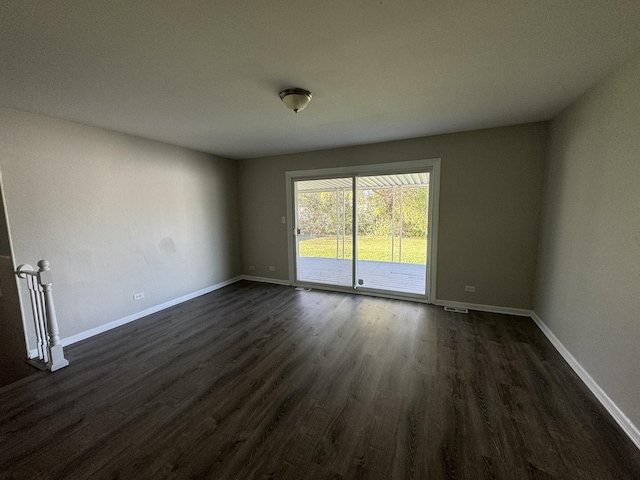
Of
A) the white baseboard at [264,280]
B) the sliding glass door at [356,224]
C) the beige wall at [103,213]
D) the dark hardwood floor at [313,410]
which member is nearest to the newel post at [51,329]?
the dark hardwood floor at [313,410]

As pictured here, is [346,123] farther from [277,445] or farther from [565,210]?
[277,445]

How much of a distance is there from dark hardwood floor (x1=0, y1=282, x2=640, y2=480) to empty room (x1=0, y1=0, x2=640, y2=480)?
0.02 m

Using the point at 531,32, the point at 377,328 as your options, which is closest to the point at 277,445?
the point at 377,328

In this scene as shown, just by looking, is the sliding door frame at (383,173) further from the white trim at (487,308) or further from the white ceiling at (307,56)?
the white ceiling at (307,56)

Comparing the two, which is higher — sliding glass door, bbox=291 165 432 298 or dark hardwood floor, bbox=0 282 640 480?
sliding glass door, bbox=291 165 432 298

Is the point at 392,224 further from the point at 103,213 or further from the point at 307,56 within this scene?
the point at 103,213

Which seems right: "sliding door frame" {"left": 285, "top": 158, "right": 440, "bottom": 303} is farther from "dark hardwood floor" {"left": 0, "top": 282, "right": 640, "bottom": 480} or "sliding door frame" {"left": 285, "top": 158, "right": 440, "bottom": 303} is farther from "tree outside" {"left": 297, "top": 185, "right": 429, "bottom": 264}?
"dark hardwood floor" {"left": 0, "top": 282, "right": 640, "bottom": 480}

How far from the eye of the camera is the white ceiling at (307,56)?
4.31 ft

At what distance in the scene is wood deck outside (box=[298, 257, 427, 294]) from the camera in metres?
4.55

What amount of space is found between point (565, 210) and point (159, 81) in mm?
3944

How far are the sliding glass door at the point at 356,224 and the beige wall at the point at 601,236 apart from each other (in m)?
1.57

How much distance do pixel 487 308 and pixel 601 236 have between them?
1.85 m

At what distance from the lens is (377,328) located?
310 centimetres

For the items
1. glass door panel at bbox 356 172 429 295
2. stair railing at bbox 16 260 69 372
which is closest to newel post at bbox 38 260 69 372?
stair railing at bbox 16 260 69 372
